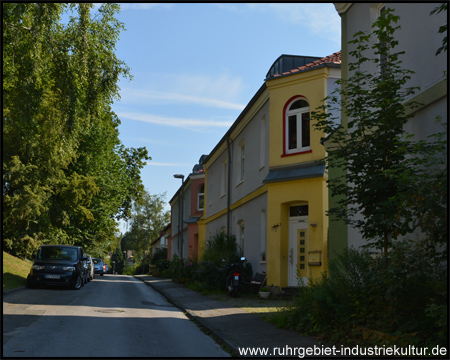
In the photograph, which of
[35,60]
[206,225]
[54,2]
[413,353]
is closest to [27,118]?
[35,60]

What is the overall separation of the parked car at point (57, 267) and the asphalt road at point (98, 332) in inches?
199

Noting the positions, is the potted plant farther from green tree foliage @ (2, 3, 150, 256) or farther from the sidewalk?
green tree foliage @ (2, 3, 150, 256)

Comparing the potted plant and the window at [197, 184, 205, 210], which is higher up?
the window at [197, 184, 205, 210]

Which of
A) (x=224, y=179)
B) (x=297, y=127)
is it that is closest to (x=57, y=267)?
(x=297, y=127)

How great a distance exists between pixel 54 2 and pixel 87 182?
1525cm

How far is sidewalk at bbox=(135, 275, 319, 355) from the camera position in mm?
8195

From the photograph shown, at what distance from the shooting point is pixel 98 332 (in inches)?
365

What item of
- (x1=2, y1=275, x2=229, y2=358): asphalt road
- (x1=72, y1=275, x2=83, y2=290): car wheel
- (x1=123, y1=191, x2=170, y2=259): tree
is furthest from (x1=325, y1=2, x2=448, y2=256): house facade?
(x1=123, y1=191, x2=170, y2=259): tree

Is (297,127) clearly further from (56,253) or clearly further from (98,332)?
(98,332)

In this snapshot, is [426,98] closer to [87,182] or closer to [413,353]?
[413,353]

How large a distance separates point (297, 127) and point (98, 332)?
11527 millimetres

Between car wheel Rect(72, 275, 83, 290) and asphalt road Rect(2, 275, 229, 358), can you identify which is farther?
car wheel Rect(72, 275, 83, 290)

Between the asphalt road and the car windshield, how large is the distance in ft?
20.1

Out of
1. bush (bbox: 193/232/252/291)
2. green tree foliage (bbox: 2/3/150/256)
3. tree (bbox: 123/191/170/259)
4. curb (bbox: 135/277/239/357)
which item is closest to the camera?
curb (bbox: 135/277/239/357)
